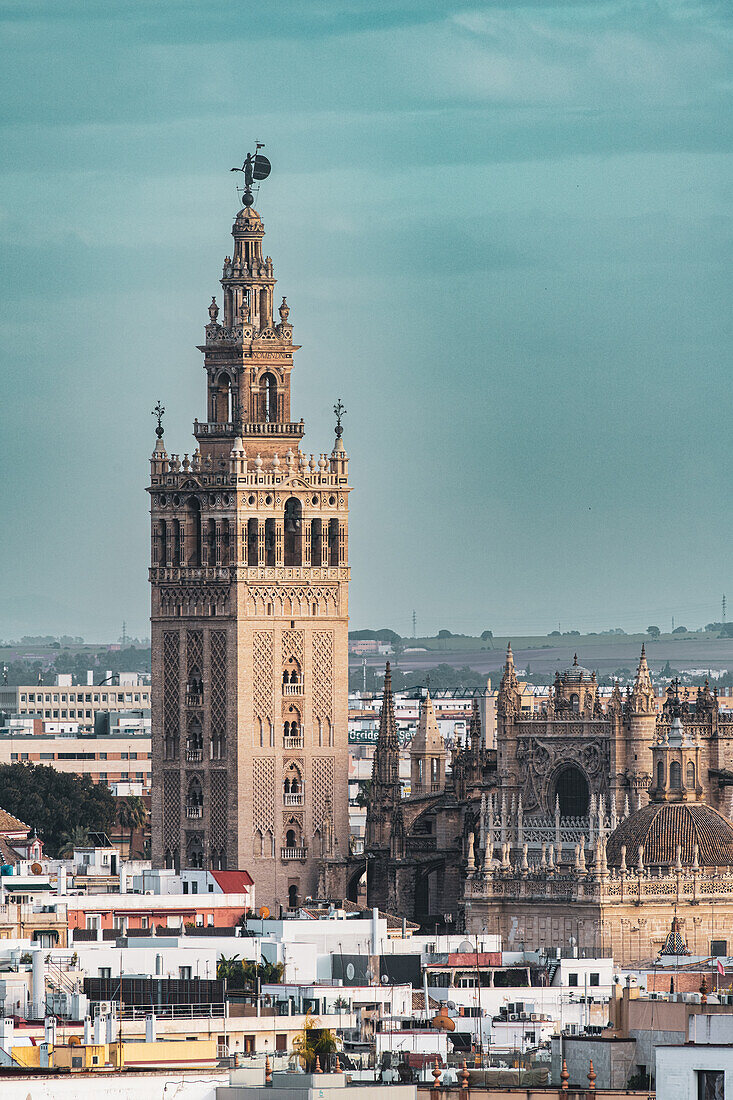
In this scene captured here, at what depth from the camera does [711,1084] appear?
6297 cm

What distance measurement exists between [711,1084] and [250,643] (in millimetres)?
103861

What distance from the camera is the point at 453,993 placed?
111 m

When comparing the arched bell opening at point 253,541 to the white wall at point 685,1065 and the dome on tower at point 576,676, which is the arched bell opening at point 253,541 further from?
the white wall at point 685,1065

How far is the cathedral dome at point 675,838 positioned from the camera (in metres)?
146

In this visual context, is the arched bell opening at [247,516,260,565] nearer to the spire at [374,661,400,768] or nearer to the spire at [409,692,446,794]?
the spire at [374,661,400,768]

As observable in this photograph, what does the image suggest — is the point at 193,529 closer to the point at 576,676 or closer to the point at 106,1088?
the point at 576,676

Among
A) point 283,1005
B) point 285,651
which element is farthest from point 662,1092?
point 285,651

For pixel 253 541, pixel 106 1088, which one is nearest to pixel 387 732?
pixel 253 541

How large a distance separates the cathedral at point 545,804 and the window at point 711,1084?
8019 centimetres

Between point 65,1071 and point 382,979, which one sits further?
point 382,979

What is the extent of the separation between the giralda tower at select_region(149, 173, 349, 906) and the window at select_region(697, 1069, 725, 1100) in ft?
335

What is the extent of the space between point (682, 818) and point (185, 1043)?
6816 centimetres

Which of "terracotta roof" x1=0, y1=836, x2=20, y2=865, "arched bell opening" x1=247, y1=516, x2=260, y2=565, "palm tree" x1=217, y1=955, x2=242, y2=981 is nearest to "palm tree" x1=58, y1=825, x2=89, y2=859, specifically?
"terracotta roof" x1=0, y1=836, x2=20, y2=865

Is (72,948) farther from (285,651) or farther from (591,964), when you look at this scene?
(285,651)
